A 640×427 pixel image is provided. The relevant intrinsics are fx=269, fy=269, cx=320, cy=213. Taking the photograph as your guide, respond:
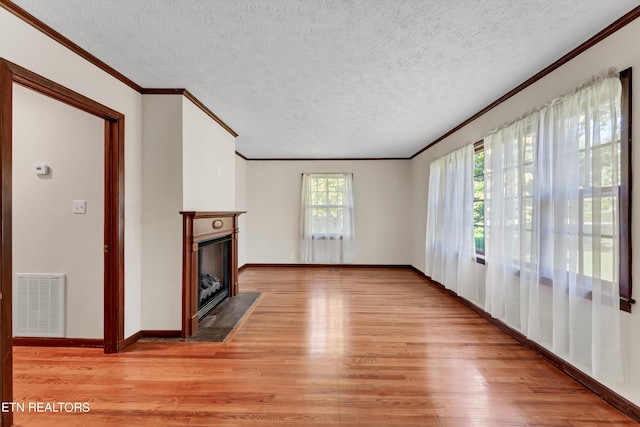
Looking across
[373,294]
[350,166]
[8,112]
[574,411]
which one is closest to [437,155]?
[350,166]

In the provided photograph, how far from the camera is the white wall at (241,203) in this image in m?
5.54

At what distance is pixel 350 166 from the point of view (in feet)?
20.0

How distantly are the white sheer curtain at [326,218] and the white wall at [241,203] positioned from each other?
126cm

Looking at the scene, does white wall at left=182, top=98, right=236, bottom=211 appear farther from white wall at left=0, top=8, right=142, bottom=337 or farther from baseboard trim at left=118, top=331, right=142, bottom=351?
baseboard trim at left=118, top=331, right=142, bottom=351

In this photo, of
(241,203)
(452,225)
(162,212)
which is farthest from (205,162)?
(452,225)

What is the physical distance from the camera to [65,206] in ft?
8.27

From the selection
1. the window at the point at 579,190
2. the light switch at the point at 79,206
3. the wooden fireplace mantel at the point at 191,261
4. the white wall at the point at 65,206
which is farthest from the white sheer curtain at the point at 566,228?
the light switch at the point at 79,206

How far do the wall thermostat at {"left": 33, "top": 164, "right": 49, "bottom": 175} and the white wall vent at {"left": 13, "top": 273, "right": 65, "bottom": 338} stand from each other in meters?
0.95

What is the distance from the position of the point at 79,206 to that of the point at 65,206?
5.3 inches

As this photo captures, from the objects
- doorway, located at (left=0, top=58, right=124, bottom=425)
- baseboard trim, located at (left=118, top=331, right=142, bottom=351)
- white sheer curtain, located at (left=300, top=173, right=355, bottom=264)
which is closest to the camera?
doorway, located at (left=0, top=58, right=124, bottom=425)

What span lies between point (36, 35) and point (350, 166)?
5039 mm

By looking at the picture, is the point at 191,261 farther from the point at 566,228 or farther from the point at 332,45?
the point at 566,228

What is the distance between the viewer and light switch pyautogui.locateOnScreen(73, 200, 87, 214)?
2.51m

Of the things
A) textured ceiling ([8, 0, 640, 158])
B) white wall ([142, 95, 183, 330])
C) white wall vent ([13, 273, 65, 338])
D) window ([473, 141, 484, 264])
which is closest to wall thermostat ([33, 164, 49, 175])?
white wall ([142, 95, 183, 330])
